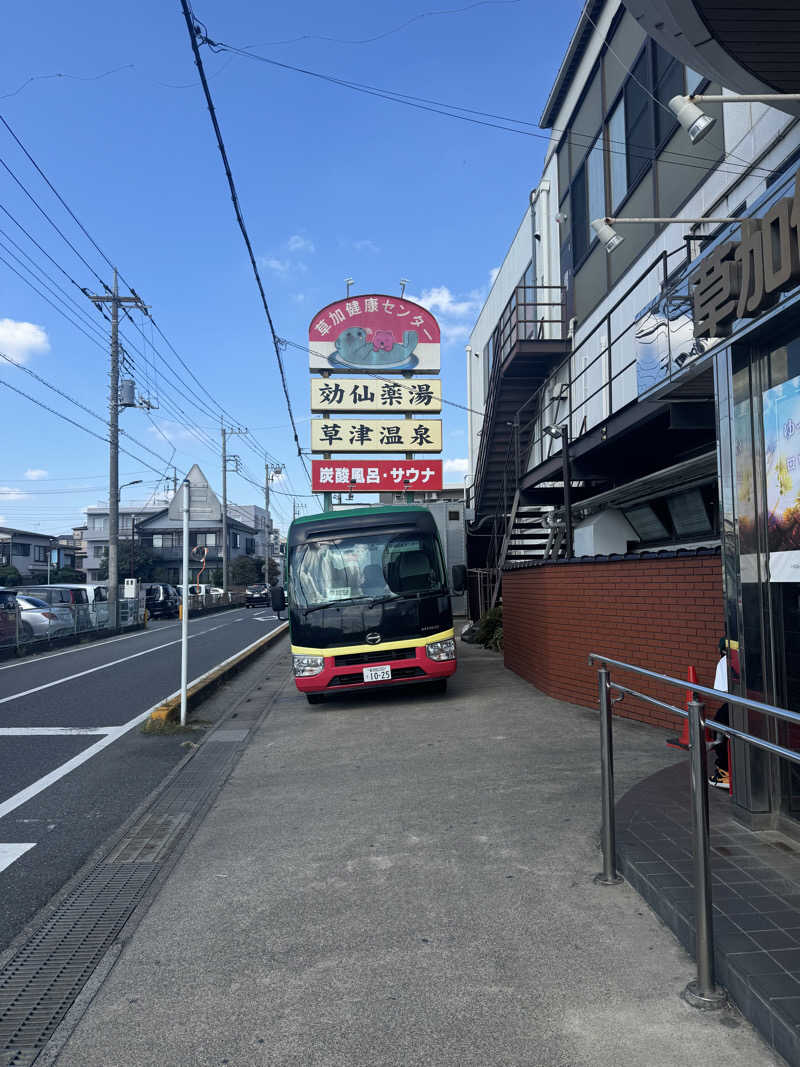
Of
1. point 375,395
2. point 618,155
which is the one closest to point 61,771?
point 618,155

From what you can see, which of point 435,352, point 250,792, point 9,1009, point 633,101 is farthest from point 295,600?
point 435,352

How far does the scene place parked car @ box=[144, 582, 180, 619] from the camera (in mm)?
39438

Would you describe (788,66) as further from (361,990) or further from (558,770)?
(361,990)

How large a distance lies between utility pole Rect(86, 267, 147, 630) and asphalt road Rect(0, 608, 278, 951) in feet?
46.2

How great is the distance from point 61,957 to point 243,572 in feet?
233

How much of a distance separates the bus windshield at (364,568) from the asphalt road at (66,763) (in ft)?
8.45

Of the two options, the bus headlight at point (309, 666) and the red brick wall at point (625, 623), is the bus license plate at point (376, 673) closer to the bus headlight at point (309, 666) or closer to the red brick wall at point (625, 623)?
the bus headlight at point (309, 666)

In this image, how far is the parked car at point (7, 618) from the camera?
17.1 m

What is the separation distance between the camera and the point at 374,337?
80.4ft

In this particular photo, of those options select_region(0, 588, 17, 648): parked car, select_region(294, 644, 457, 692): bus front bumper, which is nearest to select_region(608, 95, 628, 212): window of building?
select_region(294, 644, 457, 692): bus front bumper

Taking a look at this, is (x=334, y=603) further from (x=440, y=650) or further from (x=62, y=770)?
(x=62, y=770)

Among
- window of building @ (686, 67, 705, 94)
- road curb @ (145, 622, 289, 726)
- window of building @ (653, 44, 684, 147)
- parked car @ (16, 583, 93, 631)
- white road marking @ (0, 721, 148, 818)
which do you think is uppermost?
window of building @ (653, 44, 684, 147)

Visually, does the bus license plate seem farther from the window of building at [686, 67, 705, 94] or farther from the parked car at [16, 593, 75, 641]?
the parked car at [16, 593, 75, 641]

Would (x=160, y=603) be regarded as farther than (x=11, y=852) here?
Yes
